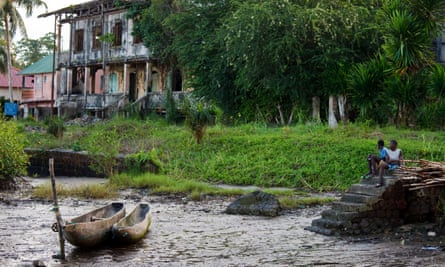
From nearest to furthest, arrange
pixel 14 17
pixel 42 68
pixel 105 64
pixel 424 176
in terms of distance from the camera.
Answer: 1. pixel 424 176
2. pixel 105 64
3. pixel 14 17
4. pixel 42 68

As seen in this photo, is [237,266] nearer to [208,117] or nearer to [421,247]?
[421,247]

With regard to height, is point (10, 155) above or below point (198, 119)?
below

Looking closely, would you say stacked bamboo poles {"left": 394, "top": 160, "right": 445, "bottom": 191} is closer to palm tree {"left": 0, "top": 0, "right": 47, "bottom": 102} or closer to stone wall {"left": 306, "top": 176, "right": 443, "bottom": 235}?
stone wall {"left": 306, "top": 176, "right": 443, "bottom": 235}

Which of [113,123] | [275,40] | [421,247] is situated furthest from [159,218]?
[113,123]

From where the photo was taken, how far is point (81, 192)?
20484mm

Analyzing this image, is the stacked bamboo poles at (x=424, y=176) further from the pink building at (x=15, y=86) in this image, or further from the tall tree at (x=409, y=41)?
the pink building at (x=15, y=86)

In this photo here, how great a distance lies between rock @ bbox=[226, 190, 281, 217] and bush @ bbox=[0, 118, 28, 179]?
25.3 feet

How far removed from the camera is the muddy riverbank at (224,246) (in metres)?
11.2

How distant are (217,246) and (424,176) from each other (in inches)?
171

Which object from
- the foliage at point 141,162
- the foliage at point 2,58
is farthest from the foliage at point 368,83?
the foliage at point 2,58

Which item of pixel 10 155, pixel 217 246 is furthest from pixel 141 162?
pixel 217 246

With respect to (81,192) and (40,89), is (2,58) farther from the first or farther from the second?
(81,192)

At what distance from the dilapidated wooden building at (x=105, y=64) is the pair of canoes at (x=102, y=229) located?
2431cm

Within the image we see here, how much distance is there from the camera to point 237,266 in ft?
36.0
